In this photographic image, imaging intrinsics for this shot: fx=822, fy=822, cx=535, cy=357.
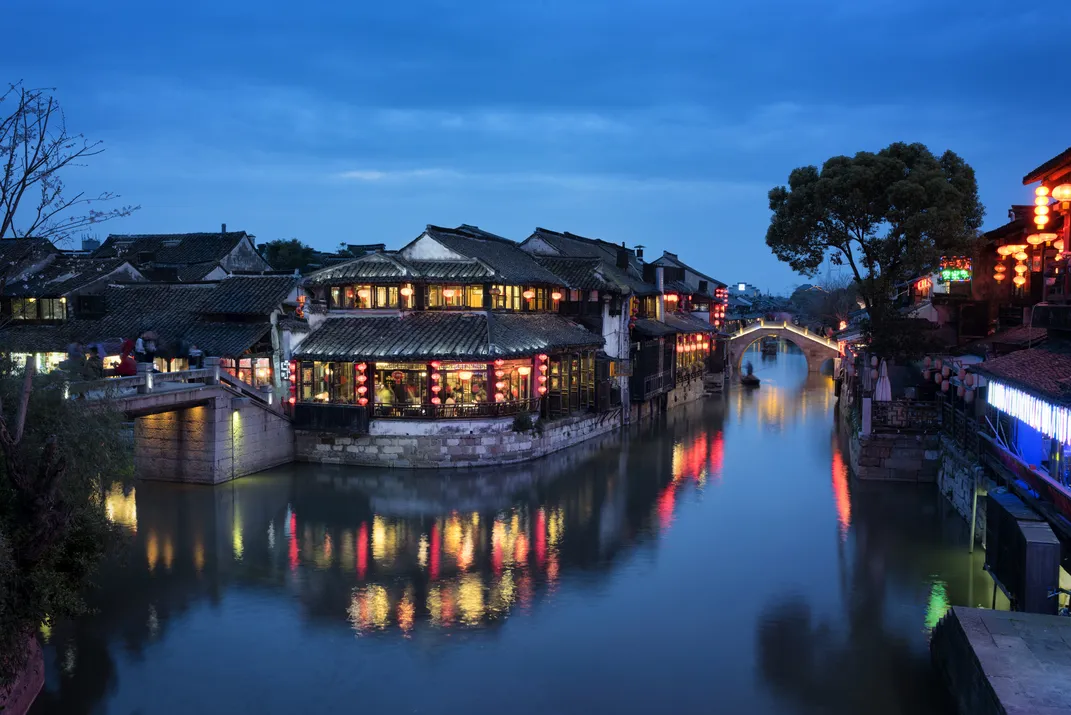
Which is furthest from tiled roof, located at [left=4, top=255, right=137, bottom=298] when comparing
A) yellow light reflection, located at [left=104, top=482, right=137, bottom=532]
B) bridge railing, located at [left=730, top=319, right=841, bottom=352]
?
bridge railing, located at [left=730, top=319, right=841, bottom=352]

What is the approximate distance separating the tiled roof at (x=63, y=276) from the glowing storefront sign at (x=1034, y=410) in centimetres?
3949

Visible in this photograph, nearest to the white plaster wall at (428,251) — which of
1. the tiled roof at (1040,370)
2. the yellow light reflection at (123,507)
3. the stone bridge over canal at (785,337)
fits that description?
the yellow light reflection at (123,507)

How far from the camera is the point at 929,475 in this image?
98.3 ft

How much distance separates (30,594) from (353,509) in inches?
578

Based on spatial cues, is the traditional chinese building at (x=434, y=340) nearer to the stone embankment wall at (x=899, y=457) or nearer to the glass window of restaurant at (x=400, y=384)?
the glass window of restaurant at (x=400, y=384)

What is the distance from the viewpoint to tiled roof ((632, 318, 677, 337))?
156 feet

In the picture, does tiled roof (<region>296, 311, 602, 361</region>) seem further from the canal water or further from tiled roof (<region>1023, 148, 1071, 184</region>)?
tiled roof (<region>1023, 148, 1071, 184</region>)

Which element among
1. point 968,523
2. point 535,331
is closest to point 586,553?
point 968,523

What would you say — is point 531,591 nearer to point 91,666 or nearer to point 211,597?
point 211,597

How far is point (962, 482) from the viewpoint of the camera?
25.3m

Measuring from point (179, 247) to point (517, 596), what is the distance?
4575 centimetres

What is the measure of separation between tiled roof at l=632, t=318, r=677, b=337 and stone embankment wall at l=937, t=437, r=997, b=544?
67.1ft

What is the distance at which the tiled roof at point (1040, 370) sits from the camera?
1672cm

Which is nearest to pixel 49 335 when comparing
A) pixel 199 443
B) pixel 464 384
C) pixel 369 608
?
pixel 199 443
